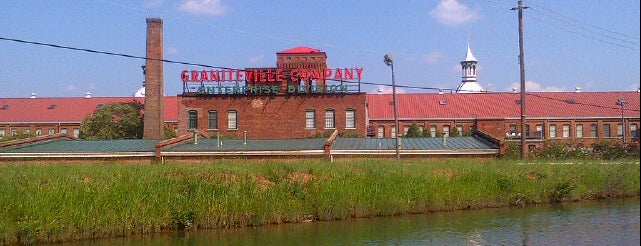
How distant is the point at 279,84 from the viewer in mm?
58000

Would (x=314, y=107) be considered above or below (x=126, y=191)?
above

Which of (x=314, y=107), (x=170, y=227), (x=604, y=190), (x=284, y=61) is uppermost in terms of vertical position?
(x=284, y=61)

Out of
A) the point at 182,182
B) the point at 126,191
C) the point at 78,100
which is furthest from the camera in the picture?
the point at 78,100

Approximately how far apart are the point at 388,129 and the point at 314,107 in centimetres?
1621

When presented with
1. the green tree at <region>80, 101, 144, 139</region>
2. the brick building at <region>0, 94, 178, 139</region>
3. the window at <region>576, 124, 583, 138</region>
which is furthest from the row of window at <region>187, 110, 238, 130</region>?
the window at <region>576, 124, 583, 138</region>

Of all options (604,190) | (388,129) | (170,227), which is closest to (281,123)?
(388,129)

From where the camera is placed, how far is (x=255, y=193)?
21703 millimetres

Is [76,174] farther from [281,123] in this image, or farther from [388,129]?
[388,129]

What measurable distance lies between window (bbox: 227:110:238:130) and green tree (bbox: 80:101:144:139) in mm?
9359

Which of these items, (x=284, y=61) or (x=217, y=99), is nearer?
(x=217, y=99)

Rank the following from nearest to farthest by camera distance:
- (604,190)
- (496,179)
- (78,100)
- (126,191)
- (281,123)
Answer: (604,190)
(126,191)
(496,179)
(281,123)
(78,100)

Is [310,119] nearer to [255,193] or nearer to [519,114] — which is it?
[519,114]

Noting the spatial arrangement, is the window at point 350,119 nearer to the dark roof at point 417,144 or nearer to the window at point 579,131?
the dark roof at point 417,144

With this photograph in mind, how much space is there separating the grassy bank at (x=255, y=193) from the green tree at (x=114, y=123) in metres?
37.3
